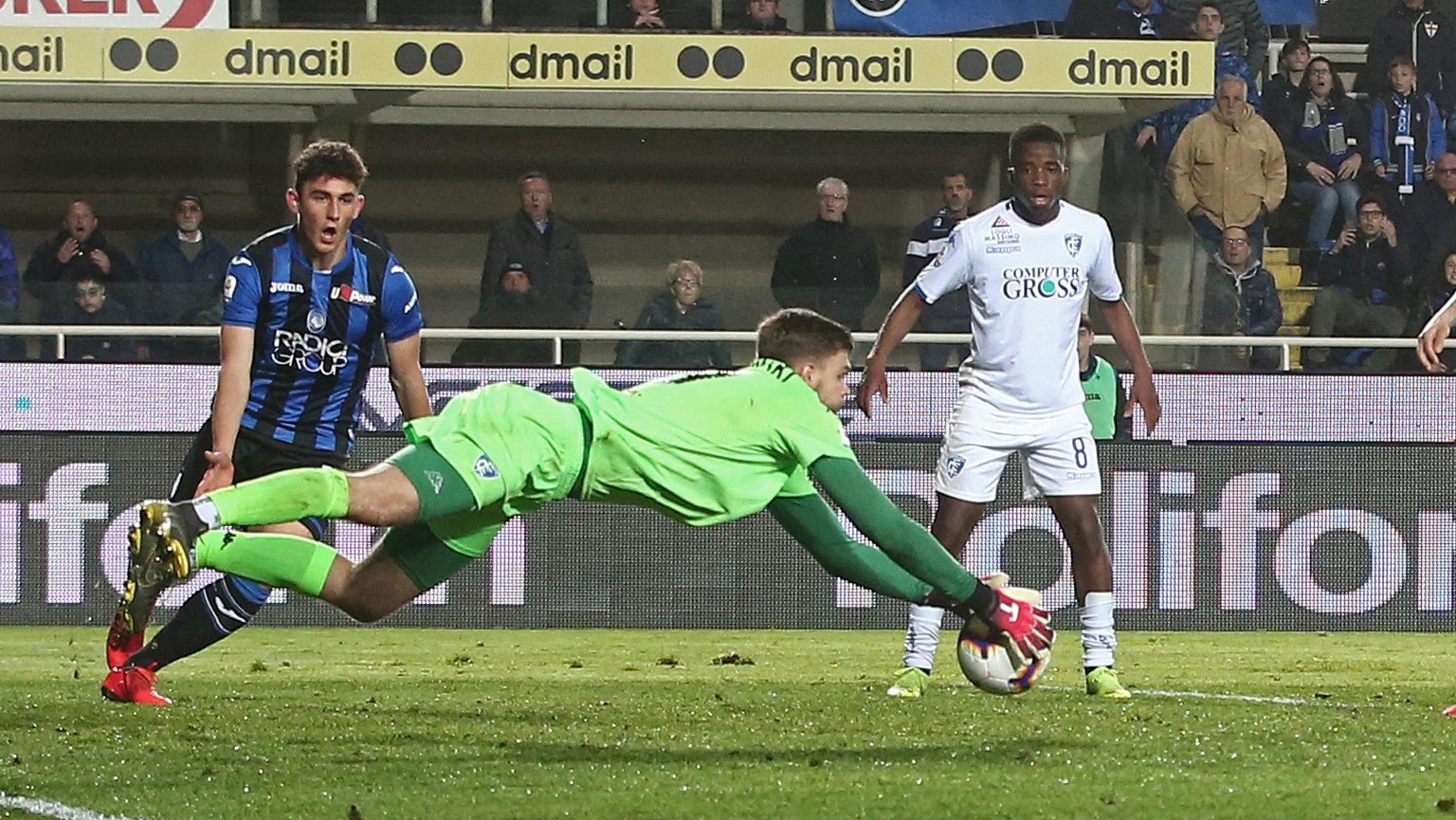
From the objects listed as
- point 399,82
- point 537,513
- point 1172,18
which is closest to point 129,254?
point 399,82

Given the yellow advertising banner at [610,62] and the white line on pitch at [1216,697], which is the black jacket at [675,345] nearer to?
the yellow advertising banner at [610,62]

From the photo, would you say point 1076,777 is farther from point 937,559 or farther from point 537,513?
point 537,513

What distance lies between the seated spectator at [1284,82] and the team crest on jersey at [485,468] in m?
13.1

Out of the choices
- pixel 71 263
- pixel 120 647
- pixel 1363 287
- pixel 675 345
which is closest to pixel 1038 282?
pixel 120 647

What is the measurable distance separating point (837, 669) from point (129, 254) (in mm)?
7346

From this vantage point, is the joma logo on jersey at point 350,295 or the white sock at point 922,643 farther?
the white sock at point 922,643

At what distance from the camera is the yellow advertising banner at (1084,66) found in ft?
59.7

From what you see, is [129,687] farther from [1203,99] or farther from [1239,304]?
[1203,99]

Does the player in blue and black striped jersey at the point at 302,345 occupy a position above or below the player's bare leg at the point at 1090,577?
above

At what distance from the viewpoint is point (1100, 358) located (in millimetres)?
14406

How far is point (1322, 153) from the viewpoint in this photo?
729 inches

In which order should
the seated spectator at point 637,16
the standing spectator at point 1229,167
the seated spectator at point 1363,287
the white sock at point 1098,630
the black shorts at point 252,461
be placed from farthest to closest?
the seated spectator at point 637,16 < the standing spectator at point 1229,167 < the seated spectator at point 1363,287 < the white sock at point 1098,630 < the black shorts at point 252,461

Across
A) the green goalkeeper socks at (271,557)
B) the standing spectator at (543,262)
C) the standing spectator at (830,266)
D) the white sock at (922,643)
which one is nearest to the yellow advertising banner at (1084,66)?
the standing spectator at (830,266)

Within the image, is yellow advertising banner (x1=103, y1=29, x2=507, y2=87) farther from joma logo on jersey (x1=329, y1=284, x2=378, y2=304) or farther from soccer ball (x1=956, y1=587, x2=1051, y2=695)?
soccer ball (x1=956, y1=587, x2=1051, y2=695)
